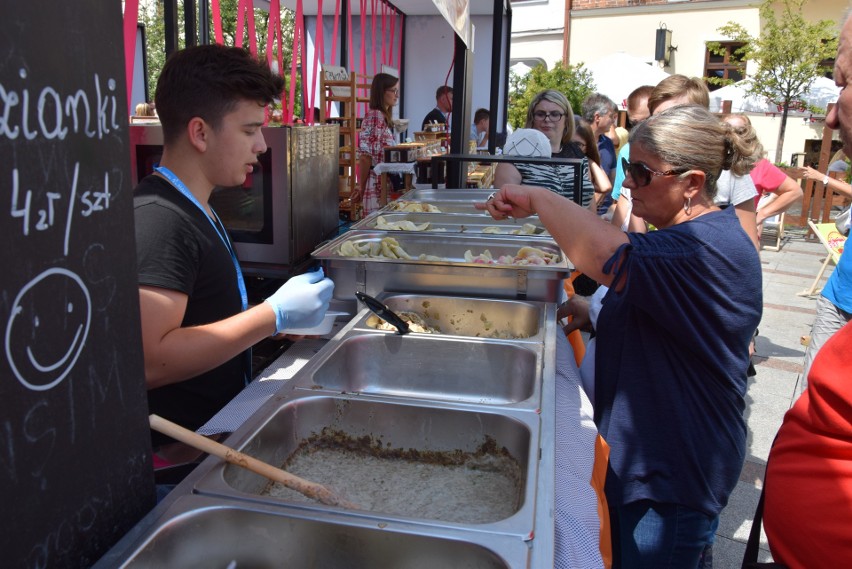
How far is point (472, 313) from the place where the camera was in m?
2.24

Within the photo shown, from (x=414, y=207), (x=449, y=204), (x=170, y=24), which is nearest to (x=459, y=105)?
(x=449, y=204)

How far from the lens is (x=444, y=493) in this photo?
4.29ft

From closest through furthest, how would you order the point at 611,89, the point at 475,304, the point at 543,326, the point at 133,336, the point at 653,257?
1. the point at 133,336
2. the point at 653,257
3. the point at 543,326
4. the point at 475,304
5. the point at 611,89

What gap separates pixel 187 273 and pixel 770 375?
4.37 meters

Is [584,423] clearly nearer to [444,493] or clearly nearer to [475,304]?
[444,493]

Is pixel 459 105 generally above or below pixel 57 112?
above

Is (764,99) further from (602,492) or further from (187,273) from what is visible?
(187,273)

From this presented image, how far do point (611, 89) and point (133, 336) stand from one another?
12.7 m

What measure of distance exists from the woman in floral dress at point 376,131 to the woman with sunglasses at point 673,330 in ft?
14.8

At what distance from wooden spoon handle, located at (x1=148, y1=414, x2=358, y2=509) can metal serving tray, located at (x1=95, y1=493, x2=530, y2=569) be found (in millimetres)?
44

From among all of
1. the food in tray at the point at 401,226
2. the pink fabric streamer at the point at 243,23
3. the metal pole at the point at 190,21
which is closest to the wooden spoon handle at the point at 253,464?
the food in tray at the point at 401,226

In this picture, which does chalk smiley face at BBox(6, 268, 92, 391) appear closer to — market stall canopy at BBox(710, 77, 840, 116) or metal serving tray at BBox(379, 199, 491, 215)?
metal serving tray at BBox(379, 199, 491, 215)

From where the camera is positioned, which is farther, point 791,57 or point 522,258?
point 791,57

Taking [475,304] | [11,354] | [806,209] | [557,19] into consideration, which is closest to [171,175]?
[11,354]
